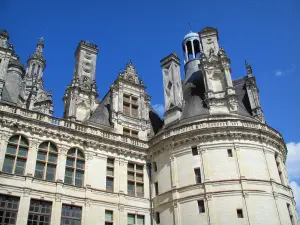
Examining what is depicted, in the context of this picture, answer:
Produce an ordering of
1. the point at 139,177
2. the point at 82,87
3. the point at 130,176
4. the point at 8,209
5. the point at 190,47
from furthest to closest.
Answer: the point at 190,47
the point at 82,87
the point at 139,177
the point at 130,176
the point at 8,209

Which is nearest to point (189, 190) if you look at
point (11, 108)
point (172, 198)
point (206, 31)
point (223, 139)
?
point (172, 198)

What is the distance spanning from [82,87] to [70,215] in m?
12.1

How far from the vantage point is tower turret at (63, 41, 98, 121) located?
28970mm

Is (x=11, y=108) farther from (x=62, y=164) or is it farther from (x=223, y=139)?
(x=223, y=139)

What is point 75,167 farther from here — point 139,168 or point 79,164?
point 139,168

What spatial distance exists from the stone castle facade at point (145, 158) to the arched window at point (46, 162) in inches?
2.7

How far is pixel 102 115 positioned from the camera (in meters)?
A: 29.2

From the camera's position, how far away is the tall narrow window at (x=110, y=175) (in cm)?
2519

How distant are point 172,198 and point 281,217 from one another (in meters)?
7.60

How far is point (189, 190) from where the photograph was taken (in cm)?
2411

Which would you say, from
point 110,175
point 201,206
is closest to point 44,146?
point 110,175

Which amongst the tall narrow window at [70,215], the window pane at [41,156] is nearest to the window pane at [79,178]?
the tall narrow window at [70,215]

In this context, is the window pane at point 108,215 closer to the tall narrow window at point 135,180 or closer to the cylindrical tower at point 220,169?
the tall narrow window at point 135,180

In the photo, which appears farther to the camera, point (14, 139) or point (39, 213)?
point (14, 139)
